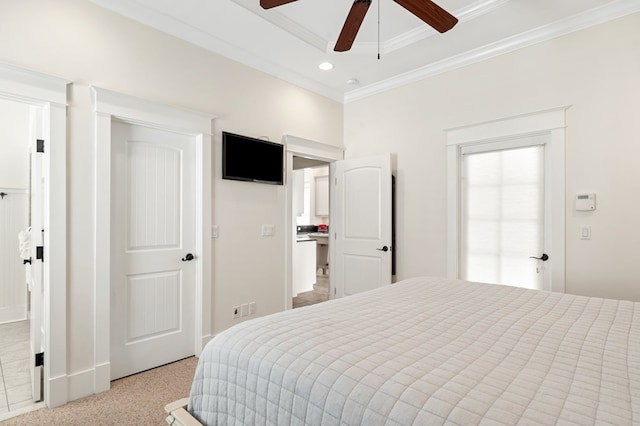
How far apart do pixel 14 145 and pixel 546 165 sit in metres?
5.49

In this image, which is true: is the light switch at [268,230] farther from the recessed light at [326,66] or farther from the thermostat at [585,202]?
the thermostat at [585,202]

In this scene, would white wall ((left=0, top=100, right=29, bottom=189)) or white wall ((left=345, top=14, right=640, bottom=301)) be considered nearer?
white wall ((left=345, top=14, right=640, bottom=301))

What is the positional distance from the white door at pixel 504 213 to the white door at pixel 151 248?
267 centimetres

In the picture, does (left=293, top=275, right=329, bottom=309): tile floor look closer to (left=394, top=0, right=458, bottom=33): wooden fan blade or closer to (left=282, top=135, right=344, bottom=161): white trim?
(left=282, top=135, right=344, bottom=161): white trim

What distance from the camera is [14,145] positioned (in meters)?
3.81

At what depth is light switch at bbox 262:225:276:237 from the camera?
3.53m

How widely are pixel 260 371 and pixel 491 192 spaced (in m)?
2.98

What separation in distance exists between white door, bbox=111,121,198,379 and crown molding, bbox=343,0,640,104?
2.36m

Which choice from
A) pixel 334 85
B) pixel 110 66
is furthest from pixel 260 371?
pixel 334 85

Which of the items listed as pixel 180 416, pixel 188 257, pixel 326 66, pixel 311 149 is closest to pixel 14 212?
pixel 188 257

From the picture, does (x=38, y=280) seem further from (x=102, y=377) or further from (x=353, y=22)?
(x=353, y=22)

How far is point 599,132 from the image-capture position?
2686 millimetres

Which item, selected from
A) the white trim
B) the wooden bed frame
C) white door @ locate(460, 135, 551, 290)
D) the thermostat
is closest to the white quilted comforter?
Result: the wooden bed frame

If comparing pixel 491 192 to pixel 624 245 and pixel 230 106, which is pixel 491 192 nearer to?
pixel 624 245
